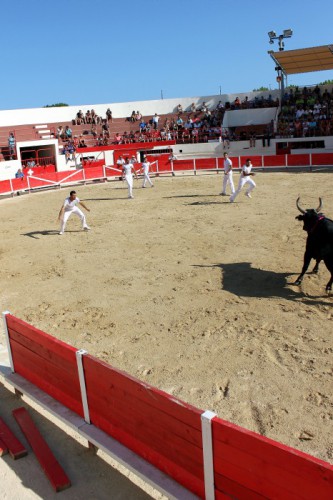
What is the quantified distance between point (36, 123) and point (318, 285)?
30.0m

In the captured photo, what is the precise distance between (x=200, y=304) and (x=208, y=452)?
454cm

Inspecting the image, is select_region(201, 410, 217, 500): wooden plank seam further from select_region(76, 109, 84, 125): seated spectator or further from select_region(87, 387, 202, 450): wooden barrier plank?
select_region(76, 109, 84, 125): seated spectator

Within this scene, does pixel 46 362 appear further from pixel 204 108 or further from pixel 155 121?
pixel 204 108

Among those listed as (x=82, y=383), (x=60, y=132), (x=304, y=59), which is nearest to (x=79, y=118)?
(x=60, y=132)

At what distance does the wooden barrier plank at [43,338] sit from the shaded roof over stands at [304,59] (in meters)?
32.4

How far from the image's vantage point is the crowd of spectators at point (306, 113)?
3114 cm

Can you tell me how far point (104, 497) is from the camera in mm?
3830

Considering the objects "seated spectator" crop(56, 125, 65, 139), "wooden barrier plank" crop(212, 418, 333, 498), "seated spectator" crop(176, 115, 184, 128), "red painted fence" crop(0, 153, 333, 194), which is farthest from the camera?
"seated spectator" crop(176, 115, 184, 128)

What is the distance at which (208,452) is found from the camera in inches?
130

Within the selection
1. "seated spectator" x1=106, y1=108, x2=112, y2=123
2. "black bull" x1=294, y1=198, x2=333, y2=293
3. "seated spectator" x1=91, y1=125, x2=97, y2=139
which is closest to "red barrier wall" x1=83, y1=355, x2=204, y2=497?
→ "black bull" x1=294, y1=198, x2=333, y2=293

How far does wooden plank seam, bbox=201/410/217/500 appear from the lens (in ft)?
10.6

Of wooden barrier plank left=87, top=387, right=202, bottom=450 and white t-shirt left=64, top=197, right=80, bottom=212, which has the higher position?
white t-shirt left=64, top=197, right=80, bottom=212

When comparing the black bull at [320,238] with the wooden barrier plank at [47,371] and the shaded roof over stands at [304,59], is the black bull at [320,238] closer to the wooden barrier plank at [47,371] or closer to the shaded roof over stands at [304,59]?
the wooden barrier plank at [47,371]

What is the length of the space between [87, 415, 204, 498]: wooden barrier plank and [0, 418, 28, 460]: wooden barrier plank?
2.35ft
